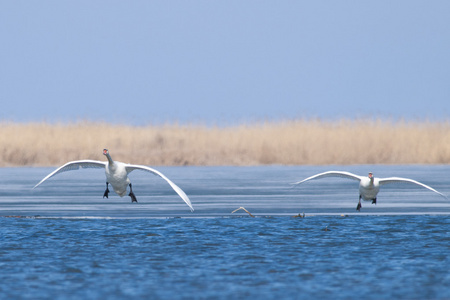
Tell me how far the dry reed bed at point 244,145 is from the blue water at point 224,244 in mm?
7113

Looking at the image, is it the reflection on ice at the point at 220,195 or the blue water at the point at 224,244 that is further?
the reflection on ice at the point at 220,195

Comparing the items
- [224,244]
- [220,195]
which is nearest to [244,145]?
[220,195]

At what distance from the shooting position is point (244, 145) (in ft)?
89.2

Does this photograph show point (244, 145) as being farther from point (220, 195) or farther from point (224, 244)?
point (224, 244)

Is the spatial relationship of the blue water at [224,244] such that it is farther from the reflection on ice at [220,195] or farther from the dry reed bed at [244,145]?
the dry reed bed at [244,145]

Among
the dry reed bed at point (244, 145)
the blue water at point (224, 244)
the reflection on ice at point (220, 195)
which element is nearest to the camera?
the blue water at point (224, 244)

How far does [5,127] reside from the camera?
29.0 metres

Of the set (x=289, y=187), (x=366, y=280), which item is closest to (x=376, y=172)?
(x=289, y=187)

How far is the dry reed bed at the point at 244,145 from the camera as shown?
85.0 feet

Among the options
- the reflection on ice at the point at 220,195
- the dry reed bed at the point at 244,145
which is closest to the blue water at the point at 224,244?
the reflection on ice at the point at 220,195

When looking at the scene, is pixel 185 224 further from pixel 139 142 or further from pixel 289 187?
pixel 139 142

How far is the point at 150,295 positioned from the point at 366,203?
8532 millimetres

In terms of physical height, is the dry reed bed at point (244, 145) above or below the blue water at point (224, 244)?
above

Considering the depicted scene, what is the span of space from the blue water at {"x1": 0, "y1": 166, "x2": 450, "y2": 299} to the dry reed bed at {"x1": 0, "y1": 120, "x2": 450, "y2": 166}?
23.3 feet
